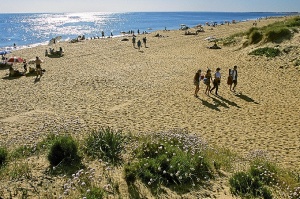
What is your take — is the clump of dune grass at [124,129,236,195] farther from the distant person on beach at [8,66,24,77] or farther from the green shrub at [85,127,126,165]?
the distant person on beach at [8,66,24,77]

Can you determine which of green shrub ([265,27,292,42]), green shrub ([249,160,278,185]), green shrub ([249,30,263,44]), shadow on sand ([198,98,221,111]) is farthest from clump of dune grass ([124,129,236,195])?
green shrub ([249,30,263,44])

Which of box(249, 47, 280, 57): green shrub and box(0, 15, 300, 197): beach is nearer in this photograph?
box(0, 15, 300, 197): beach

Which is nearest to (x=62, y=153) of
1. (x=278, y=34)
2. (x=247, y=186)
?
(x=247, y=186)

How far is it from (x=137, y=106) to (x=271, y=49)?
47.7 feet

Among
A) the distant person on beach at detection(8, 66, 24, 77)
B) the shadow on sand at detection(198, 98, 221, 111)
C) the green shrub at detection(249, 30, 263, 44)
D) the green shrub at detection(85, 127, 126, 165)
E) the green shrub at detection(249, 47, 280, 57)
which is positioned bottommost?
the shadow on sand at detection(198, 98, 221, 111)

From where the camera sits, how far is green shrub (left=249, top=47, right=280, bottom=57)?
72.4 feet

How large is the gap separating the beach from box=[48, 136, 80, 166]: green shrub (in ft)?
6.13

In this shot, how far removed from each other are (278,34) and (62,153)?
2268 centimetres

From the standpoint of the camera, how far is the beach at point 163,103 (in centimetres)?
1011

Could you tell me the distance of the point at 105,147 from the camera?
308 inches

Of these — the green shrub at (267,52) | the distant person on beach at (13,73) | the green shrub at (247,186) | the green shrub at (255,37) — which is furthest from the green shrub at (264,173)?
the green shrub at (255,37)

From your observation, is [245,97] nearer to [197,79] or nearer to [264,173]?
[197,79]

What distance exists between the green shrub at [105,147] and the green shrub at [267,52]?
1792 centimetres

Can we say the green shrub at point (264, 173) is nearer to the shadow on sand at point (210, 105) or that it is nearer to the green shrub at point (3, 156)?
the shadow on sand at point (210, 105)
